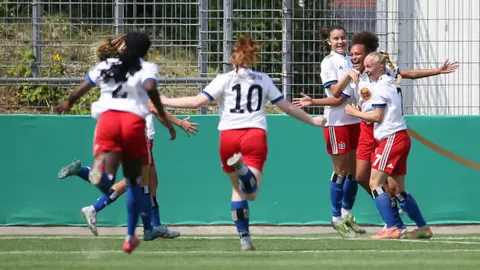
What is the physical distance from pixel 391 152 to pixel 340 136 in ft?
3.27

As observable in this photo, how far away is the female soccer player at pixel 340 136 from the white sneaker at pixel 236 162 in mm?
2818

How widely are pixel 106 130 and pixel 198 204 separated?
442 cm

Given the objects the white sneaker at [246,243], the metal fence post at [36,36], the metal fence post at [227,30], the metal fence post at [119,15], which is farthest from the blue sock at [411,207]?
the metal fence post at [36,36]

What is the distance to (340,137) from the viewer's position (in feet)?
39.4

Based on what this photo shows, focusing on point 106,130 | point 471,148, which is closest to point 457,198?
point 471,148

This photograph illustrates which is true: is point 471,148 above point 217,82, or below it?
below

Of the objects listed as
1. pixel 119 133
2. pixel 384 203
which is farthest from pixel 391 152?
pixel 119 133

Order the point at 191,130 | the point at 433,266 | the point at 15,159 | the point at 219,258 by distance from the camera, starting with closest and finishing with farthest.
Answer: the point at 433,266, the point at 219,258, the point at 191,130, the point at 15,159

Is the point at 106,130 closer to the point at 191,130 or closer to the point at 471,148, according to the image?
the point at 191,130

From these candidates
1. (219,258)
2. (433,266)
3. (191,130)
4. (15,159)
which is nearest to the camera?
(433,266)

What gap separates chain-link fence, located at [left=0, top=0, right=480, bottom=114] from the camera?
44.2 feet

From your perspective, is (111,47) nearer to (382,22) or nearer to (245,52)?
(245,52)

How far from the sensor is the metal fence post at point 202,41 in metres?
13.6

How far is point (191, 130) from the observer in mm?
11141
